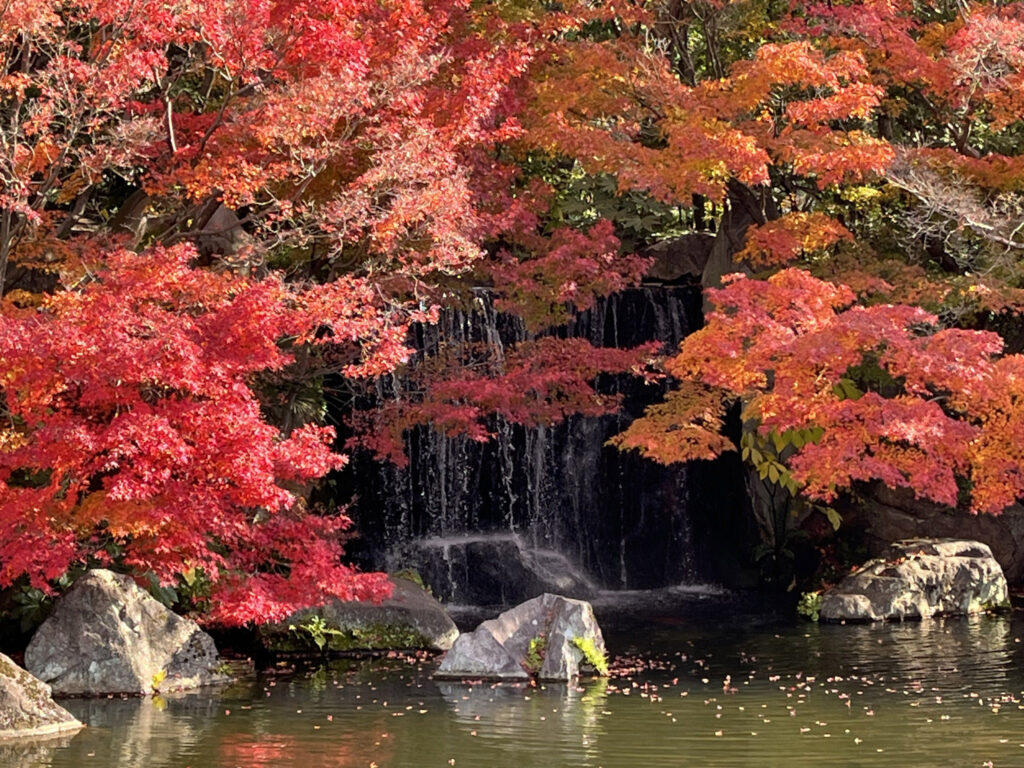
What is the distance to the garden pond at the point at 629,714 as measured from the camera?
10.9 meters

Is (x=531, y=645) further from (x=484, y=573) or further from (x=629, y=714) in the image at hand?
(x=484, y=573)

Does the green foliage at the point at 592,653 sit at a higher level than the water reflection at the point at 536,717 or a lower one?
higher

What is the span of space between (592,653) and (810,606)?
19.6 ft

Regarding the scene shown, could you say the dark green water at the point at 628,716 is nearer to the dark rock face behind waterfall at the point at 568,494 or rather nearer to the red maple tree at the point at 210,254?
the red maple tree at the point at 210,254

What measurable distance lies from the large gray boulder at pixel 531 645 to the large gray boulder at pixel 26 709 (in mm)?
4004

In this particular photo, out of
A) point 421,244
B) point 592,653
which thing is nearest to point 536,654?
point 592,653

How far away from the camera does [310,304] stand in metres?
15.0

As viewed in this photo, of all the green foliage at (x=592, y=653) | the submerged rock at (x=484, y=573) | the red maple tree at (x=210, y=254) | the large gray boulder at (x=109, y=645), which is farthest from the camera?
the submerged rock at (x=484, y=573)

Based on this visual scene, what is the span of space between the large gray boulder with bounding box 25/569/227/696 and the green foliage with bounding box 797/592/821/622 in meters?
8.36

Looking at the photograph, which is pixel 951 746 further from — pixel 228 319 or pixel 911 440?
pixel 228 319

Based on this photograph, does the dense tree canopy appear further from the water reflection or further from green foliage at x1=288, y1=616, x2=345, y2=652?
the water reflection

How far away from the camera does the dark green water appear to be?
→ 35.8 feet

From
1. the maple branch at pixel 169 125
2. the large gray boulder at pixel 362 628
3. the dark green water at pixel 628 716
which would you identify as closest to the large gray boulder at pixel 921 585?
the dark green water at pixel 628 716

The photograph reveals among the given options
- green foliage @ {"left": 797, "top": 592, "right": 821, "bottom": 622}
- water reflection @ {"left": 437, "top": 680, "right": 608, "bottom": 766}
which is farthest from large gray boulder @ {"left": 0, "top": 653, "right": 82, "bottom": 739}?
green foliage @ {"left": 797, "top": 592, "right": 821, "bottom": 622}
